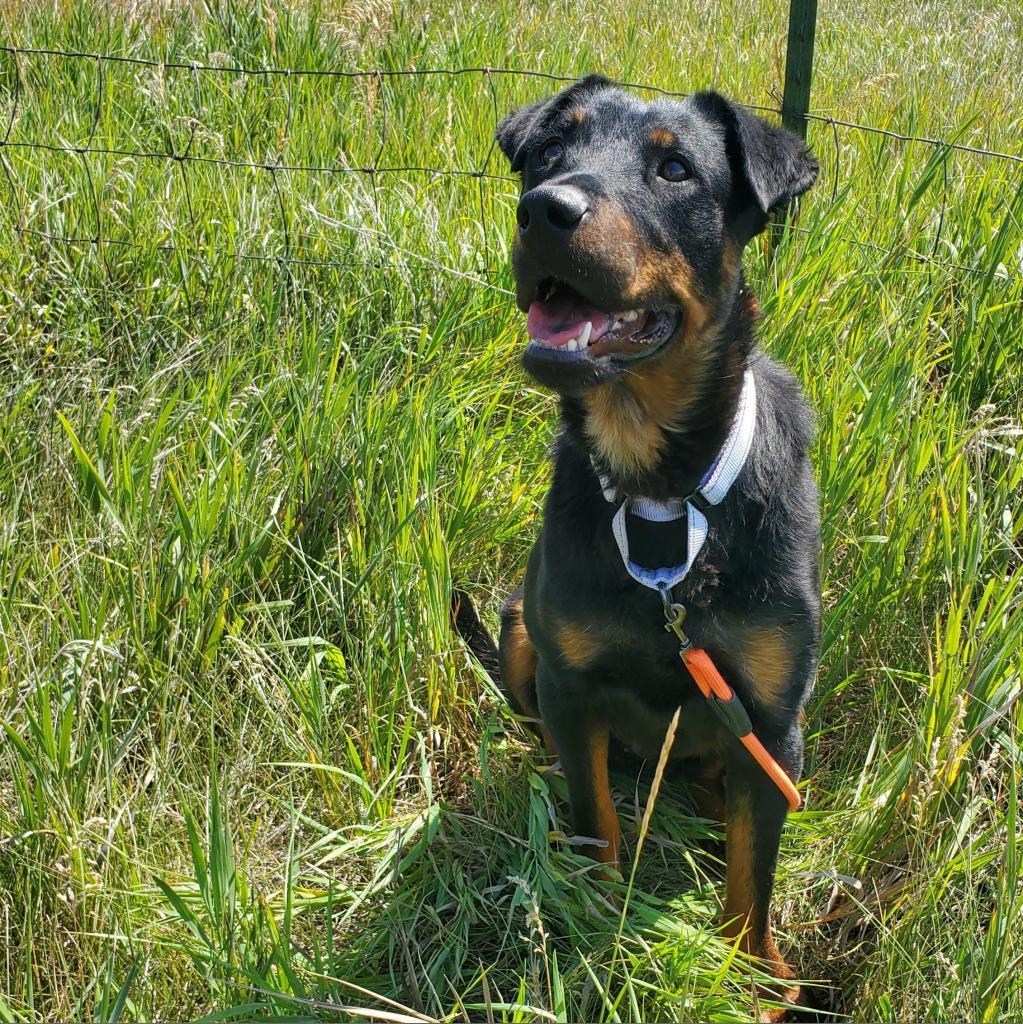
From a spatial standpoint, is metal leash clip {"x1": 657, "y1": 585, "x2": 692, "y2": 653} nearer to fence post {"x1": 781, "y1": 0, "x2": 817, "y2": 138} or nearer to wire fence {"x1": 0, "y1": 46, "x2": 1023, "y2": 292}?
wire fence {"x1": 0, "y1": 46, "x2": 1023, "y2": 292}

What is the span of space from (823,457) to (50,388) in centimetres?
241

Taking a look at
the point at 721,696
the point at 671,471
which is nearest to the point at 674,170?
the point at 671,471

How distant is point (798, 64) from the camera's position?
389cm

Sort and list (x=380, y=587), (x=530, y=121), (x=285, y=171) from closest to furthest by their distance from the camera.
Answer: (x=530, y=121) → (x=380, y=587) → (x=285, y=171)

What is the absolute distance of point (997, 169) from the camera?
416cm

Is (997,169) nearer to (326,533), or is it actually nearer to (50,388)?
(326,533)

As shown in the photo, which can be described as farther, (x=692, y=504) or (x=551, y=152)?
(x=551, y=152)

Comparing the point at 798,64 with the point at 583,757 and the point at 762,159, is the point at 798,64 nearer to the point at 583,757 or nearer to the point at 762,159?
the point at 762,159

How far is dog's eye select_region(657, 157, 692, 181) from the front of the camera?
7.97 feet

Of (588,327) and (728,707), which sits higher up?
(588,327)

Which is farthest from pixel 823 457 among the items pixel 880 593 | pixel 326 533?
pixel 326 533

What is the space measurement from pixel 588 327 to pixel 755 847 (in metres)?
1.24

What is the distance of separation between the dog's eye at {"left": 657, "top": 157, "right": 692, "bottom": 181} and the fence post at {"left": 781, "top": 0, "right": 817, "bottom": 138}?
1.72 m

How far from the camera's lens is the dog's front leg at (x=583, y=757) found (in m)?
2.54
